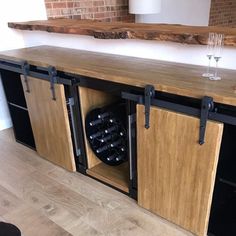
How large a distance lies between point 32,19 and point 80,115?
134 cm

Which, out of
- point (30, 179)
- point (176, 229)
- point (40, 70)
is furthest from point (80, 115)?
point (176, 229)

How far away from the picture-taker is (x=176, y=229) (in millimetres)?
1526

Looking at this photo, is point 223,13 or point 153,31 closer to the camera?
point 153,31

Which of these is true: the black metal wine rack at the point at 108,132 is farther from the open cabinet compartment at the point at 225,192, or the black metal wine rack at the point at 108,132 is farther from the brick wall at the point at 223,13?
the brick wall at the point at 223,13

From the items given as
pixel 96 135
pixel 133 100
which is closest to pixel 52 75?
pixel 96 135

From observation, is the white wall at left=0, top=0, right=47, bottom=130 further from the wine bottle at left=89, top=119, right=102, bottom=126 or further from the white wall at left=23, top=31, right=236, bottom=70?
the wine bottle at left=89, top=119, right=102, bottom=126

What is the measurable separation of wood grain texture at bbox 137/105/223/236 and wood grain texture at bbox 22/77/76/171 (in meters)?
0.62

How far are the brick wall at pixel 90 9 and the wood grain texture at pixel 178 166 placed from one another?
6.10 ft

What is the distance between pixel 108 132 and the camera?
6.15 feet

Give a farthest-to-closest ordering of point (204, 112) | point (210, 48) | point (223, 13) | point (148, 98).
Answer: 1. point (223, 13)
2. point (210, 48)
3. point (148, 98)
4. point (204, 112)

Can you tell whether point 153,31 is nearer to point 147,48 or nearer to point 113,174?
point 147,48

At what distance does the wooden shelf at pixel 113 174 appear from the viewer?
183 cm

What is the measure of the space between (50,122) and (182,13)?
2.80m

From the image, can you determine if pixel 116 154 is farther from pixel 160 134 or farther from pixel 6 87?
pixel 6 87
